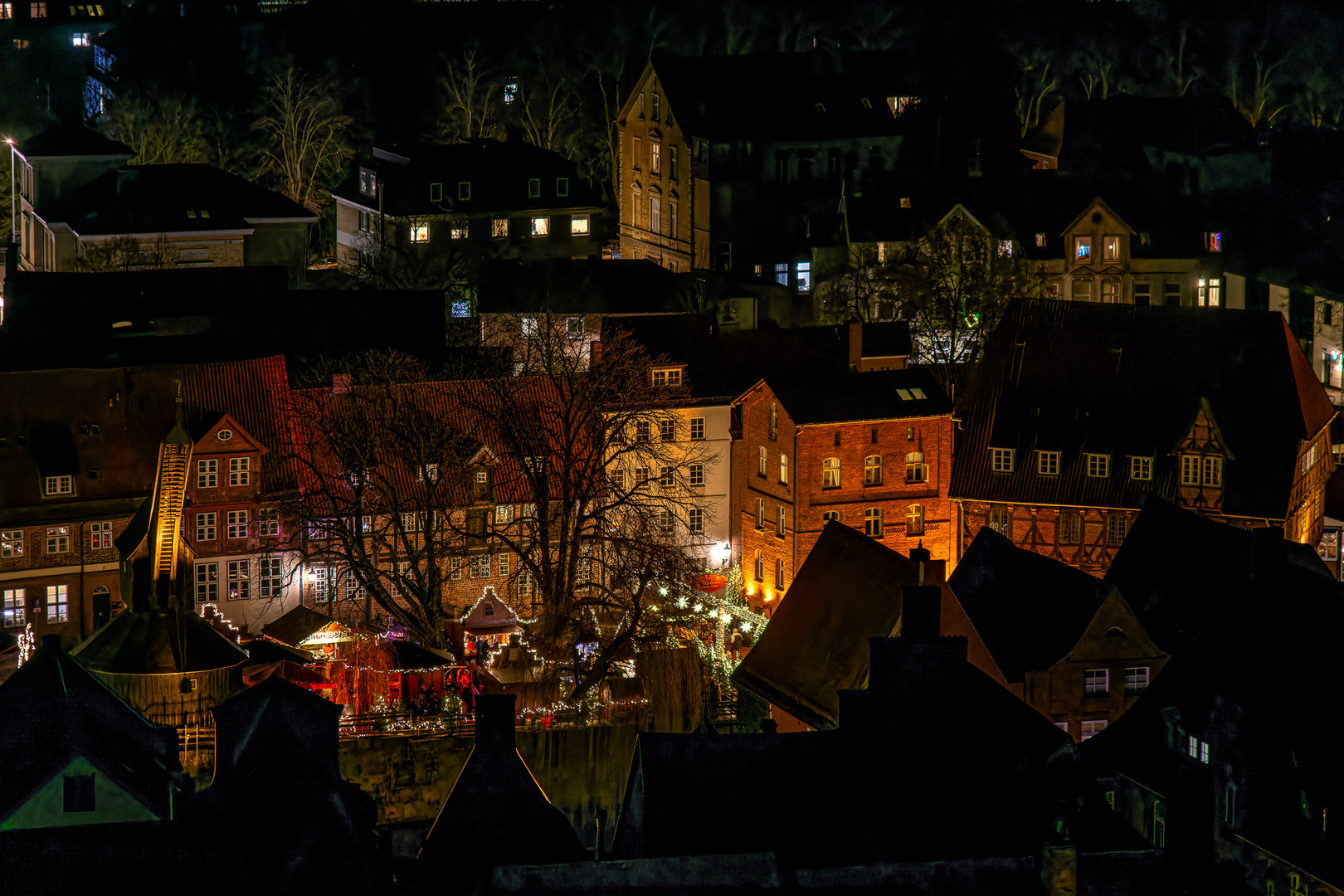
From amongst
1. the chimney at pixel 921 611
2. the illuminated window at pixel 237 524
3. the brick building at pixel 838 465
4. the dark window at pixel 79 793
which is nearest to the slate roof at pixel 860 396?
the brick building at pixel 838 465

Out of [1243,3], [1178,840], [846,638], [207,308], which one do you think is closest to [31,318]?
[207,308]

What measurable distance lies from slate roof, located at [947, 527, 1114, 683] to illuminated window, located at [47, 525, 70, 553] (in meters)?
27.8

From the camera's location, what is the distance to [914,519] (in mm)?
76125

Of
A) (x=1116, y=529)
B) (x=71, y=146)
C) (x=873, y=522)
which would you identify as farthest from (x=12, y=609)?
(x=71, y=146)

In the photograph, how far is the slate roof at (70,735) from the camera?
43438mm

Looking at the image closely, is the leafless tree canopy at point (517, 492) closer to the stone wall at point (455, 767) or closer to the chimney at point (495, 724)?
the stone wall at point (455, 767)

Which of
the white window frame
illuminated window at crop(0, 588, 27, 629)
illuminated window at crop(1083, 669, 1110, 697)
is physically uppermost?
the white window frame

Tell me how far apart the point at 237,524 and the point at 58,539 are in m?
5.56

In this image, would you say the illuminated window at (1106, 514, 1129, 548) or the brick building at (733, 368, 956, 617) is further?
the illuminated window at (1106, 514, 1129, 548)

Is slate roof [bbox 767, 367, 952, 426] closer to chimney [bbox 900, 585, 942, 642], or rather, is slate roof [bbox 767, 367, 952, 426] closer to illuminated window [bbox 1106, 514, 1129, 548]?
illuminated window [bbox 1106, 514, 1129, 548]

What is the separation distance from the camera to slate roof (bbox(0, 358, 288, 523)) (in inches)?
2739

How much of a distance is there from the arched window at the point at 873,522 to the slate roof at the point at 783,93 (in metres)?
32.4

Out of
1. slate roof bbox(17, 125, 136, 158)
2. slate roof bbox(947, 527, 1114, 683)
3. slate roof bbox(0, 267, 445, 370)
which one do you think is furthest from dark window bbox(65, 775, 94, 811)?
slate roof bbox(17, 125, 136, 158)

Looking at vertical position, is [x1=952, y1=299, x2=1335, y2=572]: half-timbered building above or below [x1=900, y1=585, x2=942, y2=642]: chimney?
above
